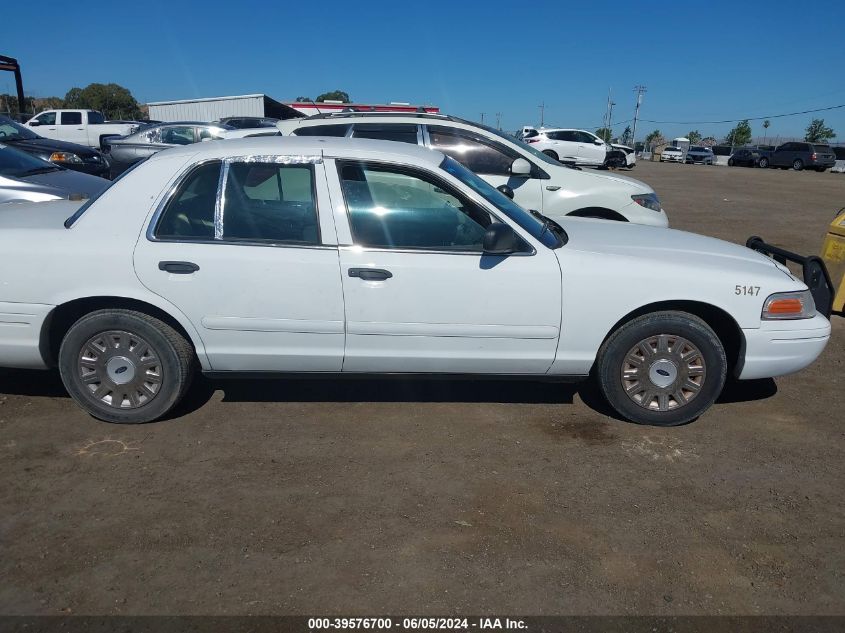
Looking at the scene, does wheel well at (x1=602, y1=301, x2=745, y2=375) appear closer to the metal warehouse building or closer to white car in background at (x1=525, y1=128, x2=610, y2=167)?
white car in background at (x1=525, y1=128, x2=610, y2=167)

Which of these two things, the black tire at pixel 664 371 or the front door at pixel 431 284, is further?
the black tire at pixel 664 371

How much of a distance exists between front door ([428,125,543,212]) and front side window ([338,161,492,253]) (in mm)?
3406

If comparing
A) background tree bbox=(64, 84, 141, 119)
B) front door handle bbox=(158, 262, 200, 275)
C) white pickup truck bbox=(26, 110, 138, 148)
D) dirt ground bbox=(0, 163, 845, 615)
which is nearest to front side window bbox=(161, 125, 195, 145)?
white pickup truck bbox=(26, 110, 138, 148)

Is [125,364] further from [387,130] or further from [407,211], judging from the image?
[387,130]

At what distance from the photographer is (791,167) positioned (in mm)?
38938

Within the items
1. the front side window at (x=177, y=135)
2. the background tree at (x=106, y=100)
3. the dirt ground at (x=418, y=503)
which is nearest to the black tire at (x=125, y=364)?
the dirt ground at (x=418, y=503)

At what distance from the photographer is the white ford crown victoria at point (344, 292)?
12.5 ft

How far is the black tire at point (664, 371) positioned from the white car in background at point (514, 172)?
136 inches

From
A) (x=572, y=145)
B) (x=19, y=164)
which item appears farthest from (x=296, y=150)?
(x=572, y=145)

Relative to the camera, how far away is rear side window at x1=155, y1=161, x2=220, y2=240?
12.7 feet

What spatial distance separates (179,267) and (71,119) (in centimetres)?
2408

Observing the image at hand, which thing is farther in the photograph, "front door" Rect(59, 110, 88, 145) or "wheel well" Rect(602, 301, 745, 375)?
"front door" Rect(59, 110, 88, 145)

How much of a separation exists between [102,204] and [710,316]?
3.72 meters

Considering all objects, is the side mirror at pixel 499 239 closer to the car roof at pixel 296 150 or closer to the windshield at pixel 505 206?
the windshield at pixel 505 206
